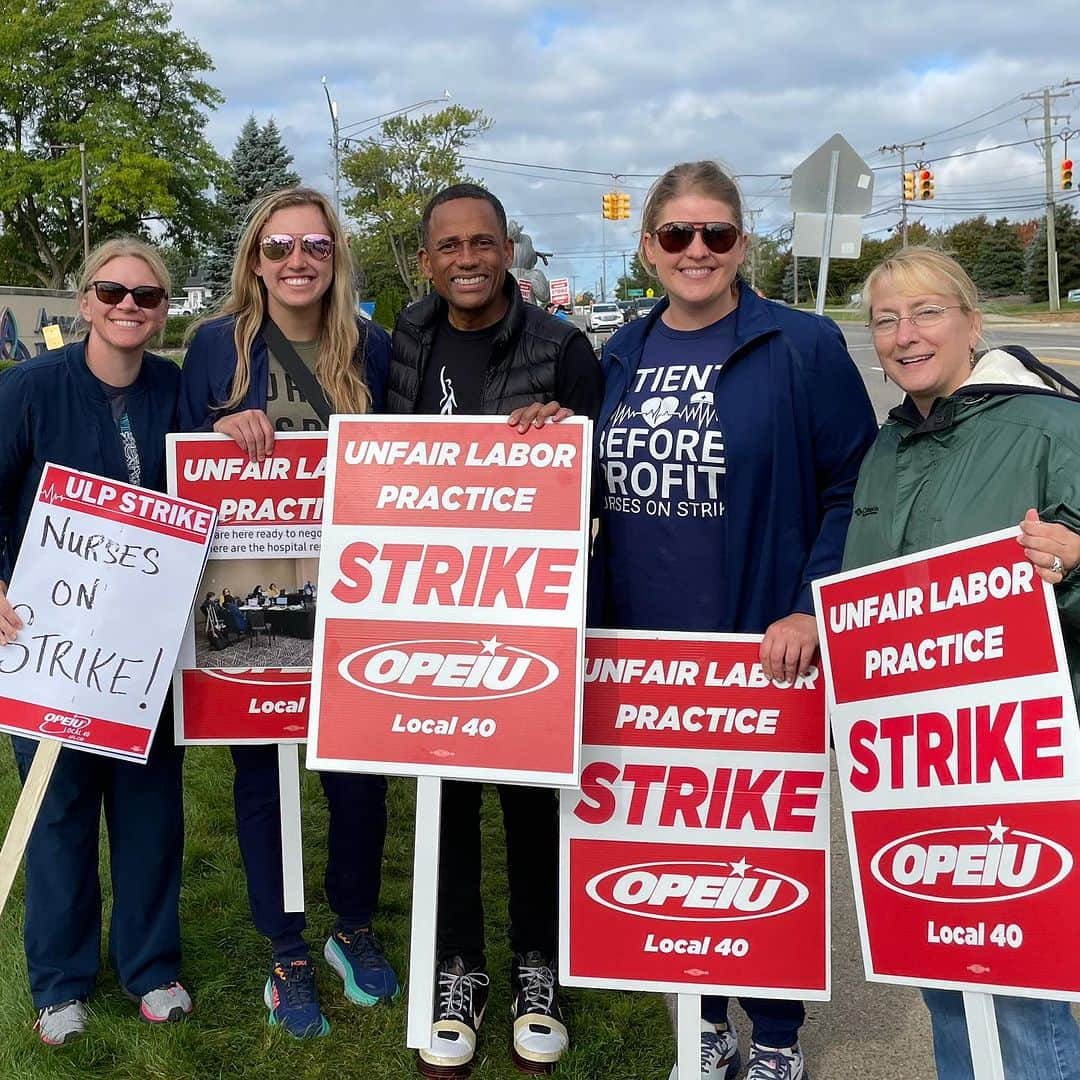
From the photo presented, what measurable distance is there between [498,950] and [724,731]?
151cm

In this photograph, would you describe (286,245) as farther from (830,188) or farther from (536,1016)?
(830,188)

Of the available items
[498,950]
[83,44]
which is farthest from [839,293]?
[498,950]

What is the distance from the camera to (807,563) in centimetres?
285

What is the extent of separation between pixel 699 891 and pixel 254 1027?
153cm

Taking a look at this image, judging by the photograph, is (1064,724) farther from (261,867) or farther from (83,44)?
(83,44)

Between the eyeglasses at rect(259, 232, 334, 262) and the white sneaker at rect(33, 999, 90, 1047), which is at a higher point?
the eyeglasses at rect(259, 232, 334, 262)

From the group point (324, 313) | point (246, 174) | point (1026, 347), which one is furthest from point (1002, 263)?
point (324, 313)

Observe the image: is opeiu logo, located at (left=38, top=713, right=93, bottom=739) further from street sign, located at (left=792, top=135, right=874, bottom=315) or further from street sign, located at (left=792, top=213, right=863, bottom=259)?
street sign, located at (left=792, top=213, right=863, bottom=259)

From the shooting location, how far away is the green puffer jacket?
223cm

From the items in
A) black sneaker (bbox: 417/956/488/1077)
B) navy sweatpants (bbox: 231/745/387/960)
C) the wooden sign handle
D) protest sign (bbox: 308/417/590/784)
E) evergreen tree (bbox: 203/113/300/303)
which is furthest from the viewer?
evergreen tree (bbox: 203/113/300/303)

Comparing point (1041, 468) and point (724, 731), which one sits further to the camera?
point (724, 731)

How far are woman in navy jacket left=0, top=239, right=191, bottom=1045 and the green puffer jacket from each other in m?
2.06

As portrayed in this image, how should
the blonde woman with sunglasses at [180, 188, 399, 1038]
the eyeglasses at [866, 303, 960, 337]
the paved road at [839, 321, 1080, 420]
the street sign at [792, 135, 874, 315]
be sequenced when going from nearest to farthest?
1. the eyeglasses at [866, 303, 960, 337]
2. the blonde woman with sunglasses at [180, 188, 399, 1038]
3. the street sign at [792, 135, 874, 315]
4. the paved road at [839, 321, 1080, 420]

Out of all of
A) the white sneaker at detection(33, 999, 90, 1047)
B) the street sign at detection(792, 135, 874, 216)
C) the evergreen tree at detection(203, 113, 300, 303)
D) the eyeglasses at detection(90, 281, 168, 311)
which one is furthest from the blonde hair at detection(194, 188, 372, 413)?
the evergreen tree at detection(203, 113, 300, 303)
